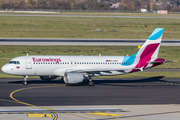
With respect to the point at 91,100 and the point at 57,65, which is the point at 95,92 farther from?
the point at 57,65

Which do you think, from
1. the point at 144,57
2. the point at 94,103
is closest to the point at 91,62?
the point at 144,57

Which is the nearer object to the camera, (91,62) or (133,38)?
(91,62)

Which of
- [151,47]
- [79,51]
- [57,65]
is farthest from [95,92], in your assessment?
[79,51]

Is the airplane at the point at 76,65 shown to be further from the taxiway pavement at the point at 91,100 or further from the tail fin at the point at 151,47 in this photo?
the taxiway pavement at the point at 91,100

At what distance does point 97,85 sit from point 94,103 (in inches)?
445

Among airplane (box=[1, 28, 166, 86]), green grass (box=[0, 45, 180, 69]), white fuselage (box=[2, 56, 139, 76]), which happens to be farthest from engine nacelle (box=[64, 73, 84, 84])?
green grass (box=[0, 45, 180, 69])

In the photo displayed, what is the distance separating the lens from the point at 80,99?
34594 millimetres

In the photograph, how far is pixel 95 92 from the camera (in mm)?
38844

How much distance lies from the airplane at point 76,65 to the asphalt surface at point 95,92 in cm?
174

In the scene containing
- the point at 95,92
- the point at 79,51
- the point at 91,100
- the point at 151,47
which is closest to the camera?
the point at 91,100

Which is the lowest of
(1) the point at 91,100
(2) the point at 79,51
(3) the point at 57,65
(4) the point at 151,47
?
(2) the point at 79,51

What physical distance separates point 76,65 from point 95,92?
6.30m

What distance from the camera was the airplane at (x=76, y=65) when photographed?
42.0 m

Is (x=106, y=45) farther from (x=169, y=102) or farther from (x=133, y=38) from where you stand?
(x=169, y=102)
